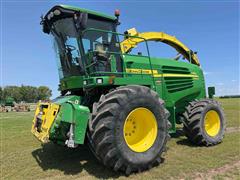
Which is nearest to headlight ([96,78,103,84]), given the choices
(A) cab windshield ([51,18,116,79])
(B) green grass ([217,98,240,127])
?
(A) cab windshield ([51,18,116,79])

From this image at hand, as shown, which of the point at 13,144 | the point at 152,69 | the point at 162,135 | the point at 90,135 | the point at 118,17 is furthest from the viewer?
the point at 13,144

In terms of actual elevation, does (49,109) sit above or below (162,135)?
above

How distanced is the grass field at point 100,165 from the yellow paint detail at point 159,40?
3.21 metres

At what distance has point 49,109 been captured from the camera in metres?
5.87

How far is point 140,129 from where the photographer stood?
19.2 ft

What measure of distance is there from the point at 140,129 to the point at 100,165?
1.20 metres

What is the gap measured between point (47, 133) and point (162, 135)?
8.08ft

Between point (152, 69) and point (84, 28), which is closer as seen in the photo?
point (84, 28)

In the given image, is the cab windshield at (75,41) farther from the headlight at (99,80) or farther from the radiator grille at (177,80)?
the radiator grille at (177,80)

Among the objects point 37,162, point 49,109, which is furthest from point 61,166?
point 49,109

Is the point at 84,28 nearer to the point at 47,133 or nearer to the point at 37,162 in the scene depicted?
the point at 47,133

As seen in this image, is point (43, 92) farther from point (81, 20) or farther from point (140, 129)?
point (140, 129)

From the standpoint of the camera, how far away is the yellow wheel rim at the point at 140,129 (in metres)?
5.60

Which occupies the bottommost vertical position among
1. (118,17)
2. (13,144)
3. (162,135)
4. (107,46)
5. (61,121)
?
(13,144)
